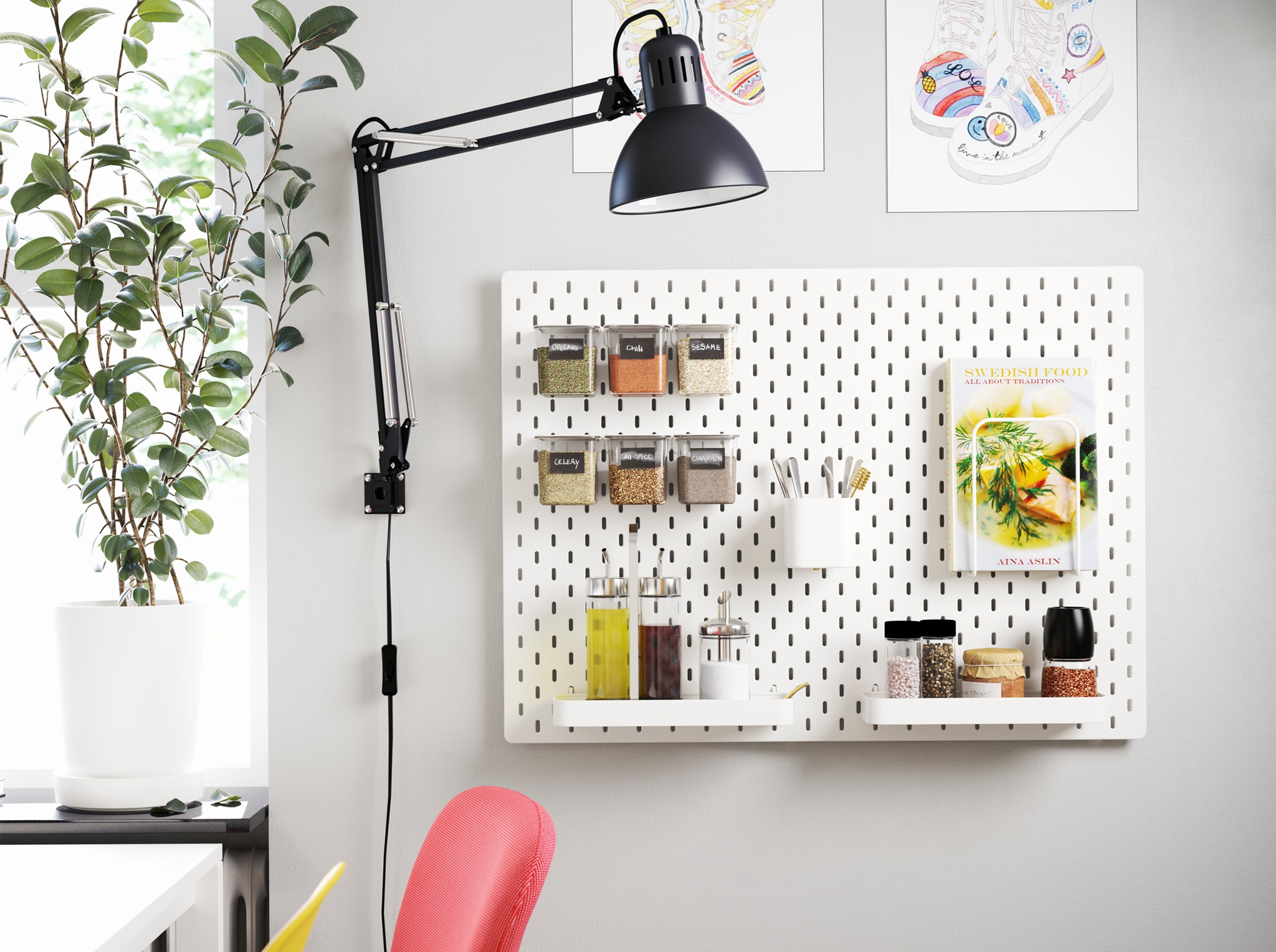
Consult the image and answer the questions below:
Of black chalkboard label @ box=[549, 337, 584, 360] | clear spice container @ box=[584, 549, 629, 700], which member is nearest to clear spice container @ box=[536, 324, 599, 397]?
black chalkboard label @ box=[549, 337, 584, 360]

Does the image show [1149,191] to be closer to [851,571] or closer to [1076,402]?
[1076,402]

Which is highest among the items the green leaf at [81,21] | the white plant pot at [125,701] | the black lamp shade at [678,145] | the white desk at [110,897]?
the green leaf at [81,21]

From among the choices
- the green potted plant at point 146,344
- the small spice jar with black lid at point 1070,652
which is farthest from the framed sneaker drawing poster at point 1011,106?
the green potted plant at point 146,344

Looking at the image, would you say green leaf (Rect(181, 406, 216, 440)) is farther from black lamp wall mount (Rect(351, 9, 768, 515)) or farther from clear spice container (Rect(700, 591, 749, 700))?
clear spice container (Rect(700, 591, 749, 700))

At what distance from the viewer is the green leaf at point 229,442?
59.7 inches

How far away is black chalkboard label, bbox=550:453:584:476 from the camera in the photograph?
4.88ft

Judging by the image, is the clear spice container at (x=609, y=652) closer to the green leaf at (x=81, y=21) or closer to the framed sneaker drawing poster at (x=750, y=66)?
the framed sneaker drawing poster at (x=750, y=66)

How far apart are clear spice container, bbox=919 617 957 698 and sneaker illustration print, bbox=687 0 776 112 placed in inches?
39.3

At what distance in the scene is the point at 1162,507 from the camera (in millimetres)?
1635

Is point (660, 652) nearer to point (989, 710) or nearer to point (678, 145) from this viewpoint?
point (989, 710)

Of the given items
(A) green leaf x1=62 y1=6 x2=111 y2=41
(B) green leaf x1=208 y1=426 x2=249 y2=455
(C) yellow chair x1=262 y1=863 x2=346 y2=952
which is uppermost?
(A) green leaf x1=62 y1=6 x2=111 y2=41

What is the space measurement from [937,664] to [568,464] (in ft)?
2.33

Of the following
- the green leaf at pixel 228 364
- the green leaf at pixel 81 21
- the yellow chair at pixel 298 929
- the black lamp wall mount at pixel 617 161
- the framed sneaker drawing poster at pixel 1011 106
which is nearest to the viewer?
→ the yellow chair at pixel 298 929

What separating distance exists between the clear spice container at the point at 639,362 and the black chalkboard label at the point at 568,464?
133mm
